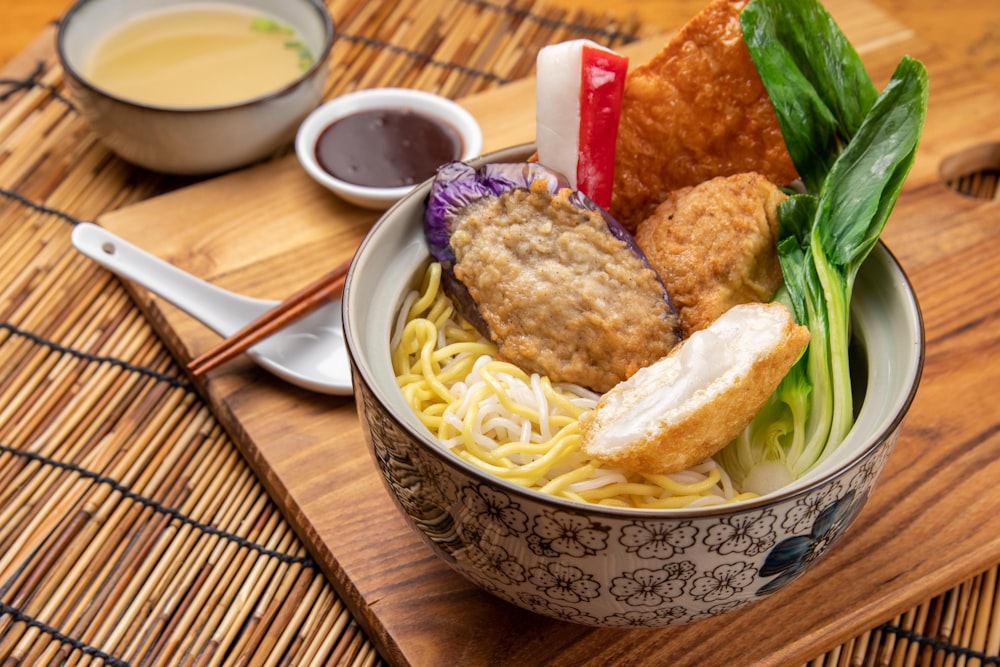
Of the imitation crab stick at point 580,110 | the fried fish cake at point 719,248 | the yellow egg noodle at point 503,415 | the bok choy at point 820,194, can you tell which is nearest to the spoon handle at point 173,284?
the yellow egg noodle at point 503,415

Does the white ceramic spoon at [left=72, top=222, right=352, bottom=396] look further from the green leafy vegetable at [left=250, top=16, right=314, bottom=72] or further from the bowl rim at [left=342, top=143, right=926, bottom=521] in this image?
the green leafy vegetable at [left=250, top=16, right=314, bottom=72]

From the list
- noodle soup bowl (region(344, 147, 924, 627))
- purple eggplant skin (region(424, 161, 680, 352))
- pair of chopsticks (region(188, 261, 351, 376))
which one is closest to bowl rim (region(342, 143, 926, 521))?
noodle soup bowl (region(344, 147, 924, 627))

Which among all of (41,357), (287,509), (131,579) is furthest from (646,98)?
(41,357)

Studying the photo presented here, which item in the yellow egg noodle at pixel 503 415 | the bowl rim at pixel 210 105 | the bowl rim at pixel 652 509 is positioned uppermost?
the bowl rim at pixel 652 509

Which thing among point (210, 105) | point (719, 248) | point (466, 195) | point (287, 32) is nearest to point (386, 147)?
point (210, 105)

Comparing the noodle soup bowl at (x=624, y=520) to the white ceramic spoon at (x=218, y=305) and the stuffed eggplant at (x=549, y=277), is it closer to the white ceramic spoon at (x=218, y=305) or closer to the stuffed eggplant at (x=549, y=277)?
the stuffed eggplant at (x=549, y=277)

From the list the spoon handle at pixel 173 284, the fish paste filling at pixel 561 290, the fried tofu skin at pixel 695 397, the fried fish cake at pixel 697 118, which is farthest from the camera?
the spoon handle at pixel 173 284

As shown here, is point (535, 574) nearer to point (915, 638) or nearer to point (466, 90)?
point (915, 638)
